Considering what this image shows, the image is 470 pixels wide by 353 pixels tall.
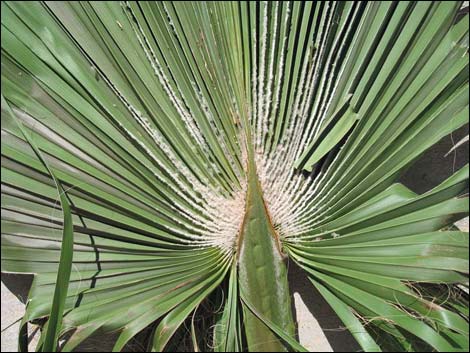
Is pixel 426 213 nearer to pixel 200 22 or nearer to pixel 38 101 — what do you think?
pixel 200 22

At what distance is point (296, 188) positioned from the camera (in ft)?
4.46

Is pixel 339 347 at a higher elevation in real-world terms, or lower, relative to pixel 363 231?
lower

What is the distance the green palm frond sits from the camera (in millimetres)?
1234

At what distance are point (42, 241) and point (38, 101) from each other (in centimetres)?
31

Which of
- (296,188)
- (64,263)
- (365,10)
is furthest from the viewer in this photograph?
(296,188)

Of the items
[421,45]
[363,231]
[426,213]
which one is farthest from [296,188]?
[421,45]

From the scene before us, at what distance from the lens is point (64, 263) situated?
3.73 ft

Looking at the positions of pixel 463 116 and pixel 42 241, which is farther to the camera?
pixel 42 241

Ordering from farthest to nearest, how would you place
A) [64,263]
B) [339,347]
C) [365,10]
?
[339,347] → [365,10] → [64,263]

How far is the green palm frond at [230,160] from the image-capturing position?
4.05ft

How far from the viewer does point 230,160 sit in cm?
133

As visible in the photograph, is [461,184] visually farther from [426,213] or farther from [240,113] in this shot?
[240,113]

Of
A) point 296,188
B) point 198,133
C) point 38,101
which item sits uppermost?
point 38,101

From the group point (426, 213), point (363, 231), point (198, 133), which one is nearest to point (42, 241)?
point (198, 133)
